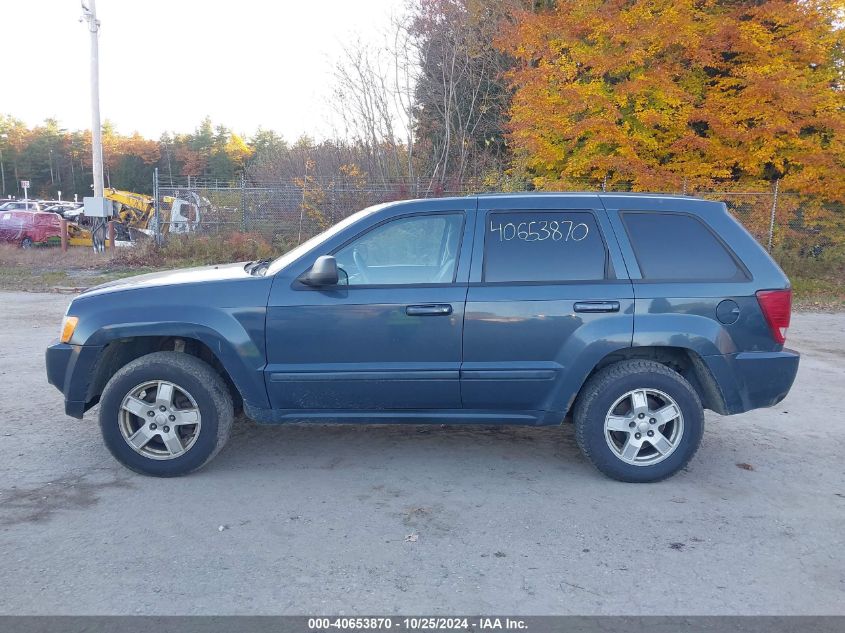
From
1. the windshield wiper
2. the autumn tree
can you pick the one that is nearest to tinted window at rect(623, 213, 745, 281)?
the windshield wiper

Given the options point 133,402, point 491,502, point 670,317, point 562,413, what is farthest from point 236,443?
point 670,317

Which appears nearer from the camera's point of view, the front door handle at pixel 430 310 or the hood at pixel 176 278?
the front door handle at pixel 430 310

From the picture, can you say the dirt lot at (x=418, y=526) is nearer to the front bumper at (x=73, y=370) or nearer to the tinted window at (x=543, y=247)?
the front bumper at (x=73, y=370)

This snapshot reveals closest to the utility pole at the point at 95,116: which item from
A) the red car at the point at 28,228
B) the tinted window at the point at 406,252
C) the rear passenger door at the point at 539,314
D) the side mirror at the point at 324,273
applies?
the red car at the point at 28,228

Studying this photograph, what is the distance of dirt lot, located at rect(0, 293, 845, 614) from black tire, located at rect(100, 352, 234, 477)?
0.14m

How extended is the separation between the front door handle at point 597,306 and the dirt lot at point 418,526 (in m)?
1.13

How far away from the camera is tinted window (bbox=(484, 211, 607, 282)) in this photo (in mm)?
4355

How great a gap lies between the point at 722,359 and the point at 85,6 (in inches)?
737

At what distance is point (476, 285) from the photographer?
4.31 meters

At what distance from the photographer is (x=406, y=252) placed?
15.5 ft

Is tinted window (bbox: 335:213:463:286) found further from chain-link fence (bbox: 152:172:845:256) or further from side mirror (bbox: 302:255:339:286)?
chain-link fence (bbox: 152:172:845:256)

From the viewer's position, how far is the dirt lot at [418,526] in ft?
10.1

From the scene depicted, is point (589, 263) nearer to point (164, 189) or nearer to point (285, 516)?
point (285, 516)

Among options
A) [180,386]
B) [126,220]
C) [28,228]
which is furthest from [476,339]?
[28,228]
